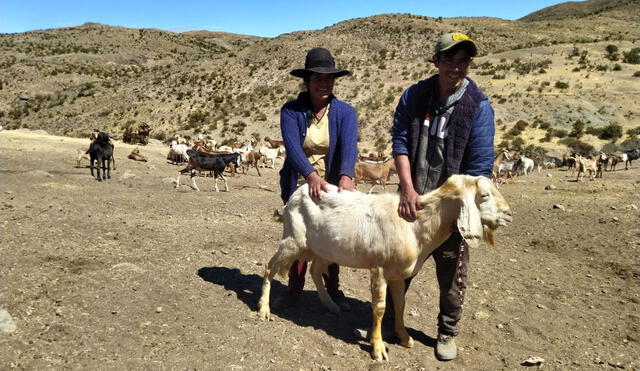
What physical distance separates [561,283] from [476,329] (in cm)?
235

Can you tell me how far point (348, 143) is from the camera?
4.50m

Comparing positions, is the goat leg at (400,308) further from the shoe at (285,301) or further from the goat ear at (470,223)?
the shoe at (285,301)

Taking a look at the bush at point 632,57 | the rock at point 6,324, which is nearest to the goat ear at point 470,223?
the rock at point 6,324

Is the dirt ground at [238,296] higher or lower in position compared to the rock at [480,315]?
higher

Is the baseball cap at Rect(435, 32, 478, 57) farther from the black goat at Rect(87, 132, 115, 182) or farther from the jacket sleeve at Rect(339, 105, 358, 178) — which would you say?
the black goat at Rect(87, 132, 115, 182)

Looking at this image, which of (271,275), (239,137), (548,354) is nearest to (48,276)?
(271,275)

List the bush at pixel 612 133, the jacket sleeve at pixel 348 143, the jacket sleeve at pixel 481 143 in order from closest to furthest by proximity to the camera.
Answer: the jacket sleeve at pixel 481 143, the jacket sleeve at pixel 348 143, the bush at pixel 612 133

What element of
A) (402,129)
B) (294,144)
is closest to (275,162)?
(294,144)

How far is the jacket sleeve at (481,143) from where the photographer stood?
3844mm

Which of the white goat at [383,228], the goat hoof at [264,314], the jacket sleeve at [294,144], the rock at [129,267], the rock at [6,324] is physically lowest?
the goat hoof at [264,314]

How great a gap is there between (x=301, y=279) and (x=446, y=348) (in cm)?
179

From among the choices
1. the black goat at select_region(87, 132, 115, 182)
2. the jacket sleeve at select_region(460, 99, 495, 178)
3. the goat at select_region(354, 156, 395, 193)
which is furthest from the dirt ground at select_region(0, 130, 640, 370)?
the goat at select_region(354, 156, 395, 193)

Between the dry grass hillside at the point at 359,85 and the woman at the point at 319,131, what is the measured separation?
25.4 meters

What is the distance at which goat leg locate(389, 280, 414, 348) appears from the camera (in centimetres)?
430
